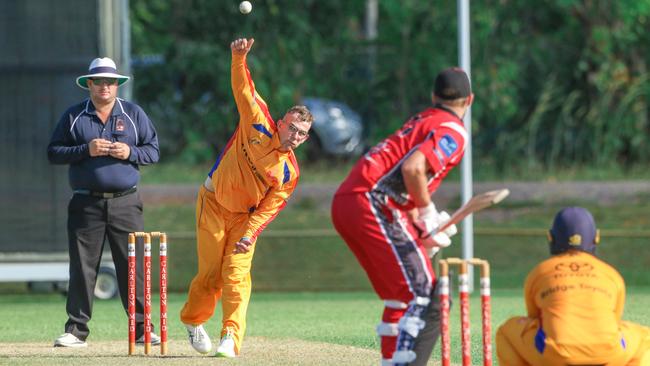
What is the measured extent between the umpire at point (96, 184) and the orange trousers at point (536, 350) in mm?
3716

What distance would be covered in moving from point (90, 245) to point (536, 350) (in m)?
4.34

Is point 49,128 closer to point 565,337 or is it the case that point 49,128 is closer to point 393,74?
point 565,337

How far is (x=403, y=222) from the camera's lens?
26.1ft

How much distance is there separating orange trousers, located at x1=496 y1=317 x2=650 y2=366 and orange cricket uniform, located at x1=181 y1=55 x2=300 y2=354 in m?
2.62

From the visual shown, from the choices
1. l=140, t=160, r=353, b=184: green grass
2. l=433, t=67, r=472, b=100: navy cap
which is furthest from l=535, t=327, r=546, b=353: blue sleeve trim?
l=140, t=160, r=353, b=184: green grass

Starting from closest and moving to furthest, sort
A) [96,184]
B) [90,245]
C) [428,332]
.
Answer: [428,332], [96,184], [90,245]

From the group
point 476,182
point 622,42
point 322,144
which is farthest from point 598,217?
point 322,144

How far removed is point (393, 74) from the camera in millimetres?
25984

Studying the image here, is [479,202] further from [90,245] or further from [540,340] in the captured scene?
[90,245]

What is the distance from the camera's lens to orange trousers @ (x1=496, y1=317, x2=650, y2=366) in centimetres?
753

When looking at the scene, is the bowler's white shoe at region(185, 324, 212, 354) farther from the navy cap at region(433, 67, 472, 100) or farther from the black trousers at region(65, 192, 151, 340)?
the navy cap at region(433, 67, 472, 100)

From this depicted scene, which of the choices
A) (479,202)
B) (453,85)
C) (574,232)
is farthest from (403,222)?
(574,232)

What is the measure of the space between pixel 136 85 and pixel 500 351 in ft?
62.2

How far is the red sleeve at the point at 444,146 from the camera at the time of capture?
302 inches
